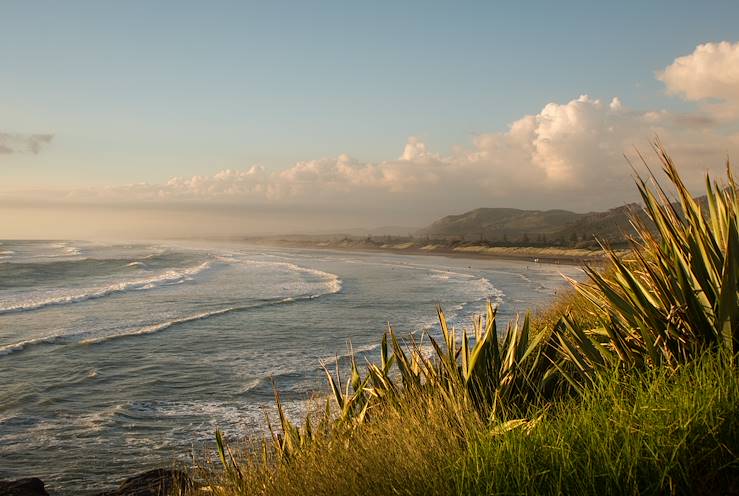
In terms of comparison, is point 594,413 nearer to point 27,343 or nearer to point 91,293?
point 27,343

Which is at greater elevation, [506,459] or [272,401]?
[506,459]

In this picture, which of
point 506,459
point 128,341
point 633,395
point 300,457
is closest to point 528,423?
point 506,459

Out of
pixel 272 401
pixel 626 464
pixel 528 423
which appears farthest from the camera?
pixel 272 401

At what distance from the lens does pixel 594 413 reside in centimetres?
362

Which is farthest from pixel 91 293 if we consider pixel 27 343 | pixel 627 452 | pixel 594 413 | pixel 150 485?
pixel 627 452

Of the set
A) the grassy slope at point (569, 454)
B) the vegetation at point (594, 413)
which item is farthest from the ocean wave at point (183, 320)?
the grassy slope at point (569, 454)

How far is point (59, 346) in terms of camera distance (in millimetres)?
16000

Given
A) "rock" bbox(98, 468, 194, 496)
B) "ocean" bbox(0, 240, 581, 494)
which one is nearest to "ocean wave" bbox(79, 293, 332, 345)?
"ocean" bbox(0, 240, 581, 494)

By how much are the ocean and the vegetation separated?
→ 2749 millimetres

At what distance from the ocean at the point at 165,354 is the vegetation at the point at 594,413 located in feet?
9.02

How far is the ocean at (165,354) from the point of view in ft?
28.5

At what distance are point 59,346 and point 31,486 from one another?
10789mm

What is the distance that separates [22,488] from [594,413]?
580 cm

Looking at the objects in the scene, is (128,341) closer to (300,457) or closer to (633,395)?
(300,457)
